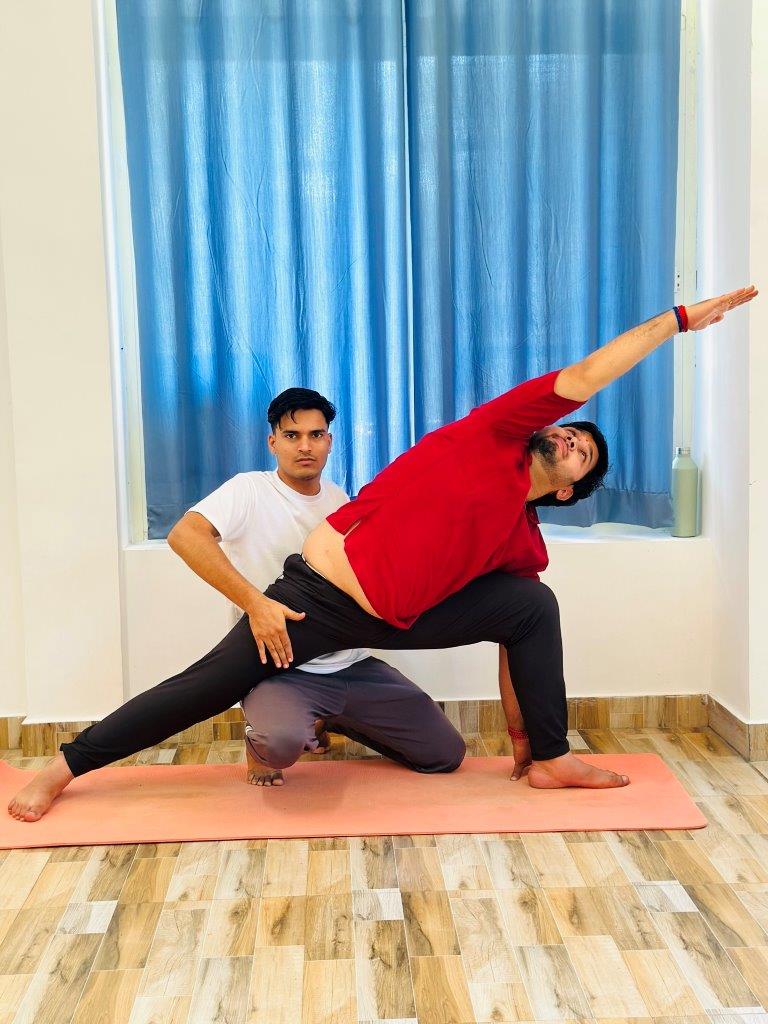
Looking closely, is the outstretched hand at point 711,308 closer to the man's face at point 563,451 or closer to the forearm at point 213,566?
the man's face at point 563,451

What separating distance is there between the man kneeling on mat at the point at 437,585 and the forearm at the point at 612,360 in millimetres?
12

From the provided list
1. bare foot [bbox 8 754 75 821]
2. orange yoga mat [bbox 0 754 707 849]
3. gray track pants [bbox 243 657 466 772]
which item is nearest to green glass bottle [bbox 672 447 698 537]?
orange yoga mat [bbox 0 754 707 849]

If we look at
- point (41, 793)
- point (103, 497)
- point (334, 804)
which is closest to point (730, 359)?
point (334, 804)

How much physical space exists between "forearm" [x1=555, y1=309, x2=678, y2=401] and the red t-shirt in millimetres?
92

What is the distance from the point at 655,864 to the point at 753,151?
5.81 feet

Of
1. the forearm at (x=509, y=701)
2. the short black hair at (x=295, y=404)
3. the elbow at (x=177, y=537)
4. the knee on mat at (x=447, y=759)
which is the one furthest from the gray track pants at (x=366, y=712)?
the short black hair at (x=295, y=404)

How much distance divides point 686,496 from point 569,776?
3.22 ft

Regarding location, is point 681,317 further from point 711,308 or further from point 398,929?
point 398,929

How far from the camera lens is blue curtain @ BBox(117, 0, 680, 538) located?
305 centimetres

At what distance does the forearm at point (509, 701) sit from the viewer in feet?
8.87

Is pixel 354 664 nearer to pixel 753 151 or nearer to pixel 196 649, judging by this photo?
pixel 196 649

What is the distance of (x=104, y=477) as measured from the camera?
3020mm

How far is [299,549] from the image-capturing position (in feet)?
9.18

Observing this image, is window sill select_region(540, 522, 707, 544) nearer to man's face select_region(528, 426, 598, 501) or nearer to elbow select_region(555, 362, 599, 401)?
man's face select_region(528, 426, 598, 501)
